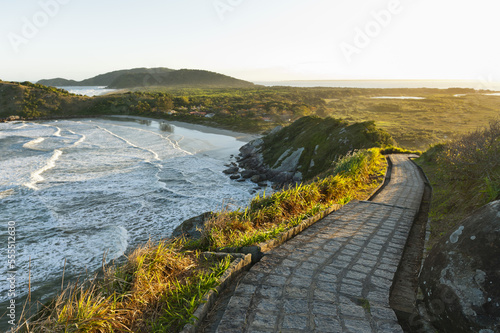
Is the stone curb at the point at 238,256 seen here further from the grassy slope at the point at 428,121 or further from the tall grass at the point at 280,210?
the grassy slope at the point at 428,121

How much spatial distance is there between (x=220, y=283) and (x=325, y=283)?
1.38 meters

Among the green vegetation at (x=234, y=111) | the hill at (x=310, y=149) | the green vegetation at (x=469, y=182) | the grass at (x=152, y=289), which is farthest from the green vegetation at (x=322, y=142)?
the green vegetation at (x=234, y=111)

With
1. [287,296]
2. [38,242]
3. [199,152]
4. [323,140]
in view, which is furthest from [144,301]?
[199,152]

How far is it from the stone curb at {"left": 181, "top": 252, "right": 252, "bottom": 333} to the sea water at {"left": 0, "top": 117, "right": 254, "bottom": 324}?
1345mm

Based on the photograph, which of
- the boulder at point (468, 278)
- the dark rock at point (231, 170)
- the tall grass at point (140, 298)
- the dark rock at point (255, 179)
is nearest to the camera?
the boulder at point (468, 278)

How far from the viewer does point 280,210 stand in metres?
6.78

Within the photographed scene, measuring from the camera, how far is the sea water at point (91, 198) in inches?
376

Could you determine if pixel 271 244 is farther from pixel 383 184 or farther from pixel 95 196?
pixel 95 196

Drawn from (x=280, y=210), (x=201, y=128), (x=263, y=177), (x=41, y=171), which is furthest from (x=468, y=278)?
(x=201, y=128)

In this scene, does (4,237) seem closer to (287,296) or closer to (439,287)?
(287,296)

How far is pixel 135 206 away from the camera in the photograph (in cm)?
1457

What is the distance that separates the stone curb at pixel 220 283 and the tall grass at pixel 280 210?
16.7 inches

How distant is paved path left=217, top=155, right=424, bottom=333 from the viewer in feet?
9.11

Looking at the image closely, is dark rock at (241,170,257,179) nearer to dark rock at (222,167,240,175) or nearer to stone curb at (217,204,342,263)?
dark rock at (222,167,240,175)
